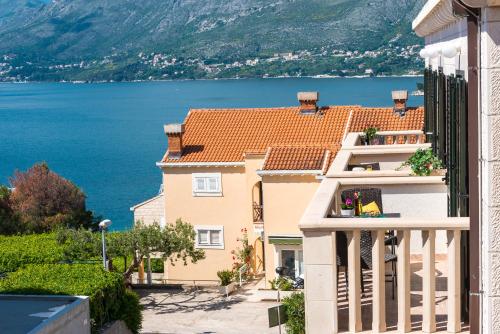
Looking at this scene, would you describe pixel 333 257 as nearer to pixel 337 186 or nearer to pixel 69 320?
pixel 337 186

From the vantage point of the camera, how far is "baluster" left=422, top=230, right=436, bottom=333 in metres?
6.48

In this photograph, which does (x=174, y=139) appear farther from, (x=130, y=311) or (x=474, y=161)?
(x=474, y=161)

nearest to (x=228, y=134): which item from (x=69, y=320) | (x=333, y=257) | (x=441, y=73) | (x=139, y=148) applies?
(x=69, y=320)

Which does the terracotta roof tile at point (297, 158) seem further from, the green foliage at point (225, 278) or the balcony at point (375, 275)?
the balcony at point (375, 275)

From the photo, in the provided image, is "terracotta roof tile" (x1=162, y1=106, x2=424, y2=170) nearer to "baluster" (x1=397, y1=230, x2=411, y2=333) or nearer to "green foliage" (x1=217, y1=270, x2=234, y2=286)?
"green foliage" (x1=217, y1=270, x2=234, y2=286)

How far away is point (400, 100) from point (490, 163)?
28.8m

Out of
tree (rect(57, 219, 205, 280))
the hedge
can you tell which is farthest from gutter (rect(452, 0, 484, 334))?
tree (rect(57, 219, 205, 280))

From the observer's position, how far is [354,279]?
21.6ft

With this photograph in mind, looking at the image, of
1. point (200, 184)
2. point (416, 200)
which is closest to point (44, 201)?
point (200, 184)

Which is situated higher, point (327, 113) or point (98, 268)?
point (327, 113)

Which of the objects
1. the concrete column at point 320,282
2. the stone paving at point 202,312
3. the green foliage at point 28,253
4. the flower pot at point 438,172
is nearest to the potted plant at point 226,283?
the stone paving at point 202,312

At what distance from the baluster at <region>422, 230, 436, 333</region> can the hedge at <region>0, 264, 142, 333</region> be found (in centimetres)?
1135

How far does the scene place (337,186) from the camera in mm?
8852

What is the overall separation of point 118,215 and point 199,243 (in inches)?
1916
